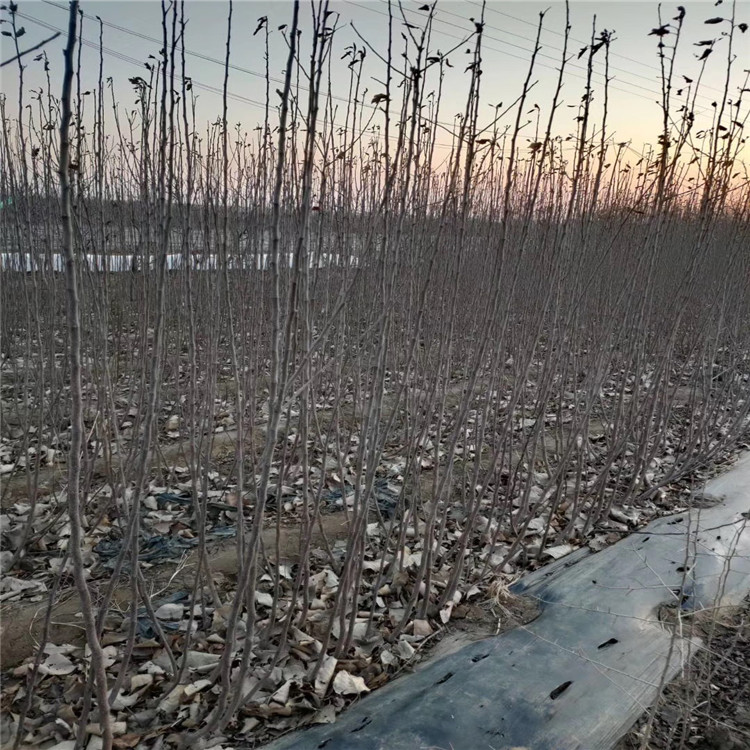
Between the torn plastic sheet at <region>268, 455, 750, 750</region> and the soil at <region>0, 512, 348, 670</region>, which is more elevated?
the torn plastic sheet at <region>268, 455, 750, 750</region>

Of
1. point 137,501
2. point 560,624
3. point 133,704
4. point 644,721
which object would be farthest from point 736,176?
point 133,704

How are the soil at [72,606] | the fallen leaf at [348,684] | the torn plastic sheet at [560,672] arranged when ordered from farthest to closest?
1. the soil at [72,606]
2. the fallen leaf at [348,684]
3. the torn plastic sheet at [560,672]

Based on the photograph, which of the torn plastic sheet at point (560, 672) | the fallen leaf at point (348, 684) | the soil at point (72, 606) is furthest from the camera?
the soil at point (72, 606)

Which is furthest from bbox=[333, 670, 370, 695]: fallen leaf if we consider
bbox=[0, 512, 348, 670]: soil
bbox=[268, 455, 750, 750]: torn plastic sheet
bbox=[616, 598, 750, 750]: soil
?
bbox=[616, 598, 750, 750]: soil

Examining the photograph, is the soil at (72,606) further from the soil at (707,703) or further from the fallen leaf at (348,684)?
the soil at (707,703)

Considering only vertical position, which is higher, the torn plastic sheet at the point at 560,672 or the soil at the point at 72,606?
the torn plastic sheet at the point at 560,672

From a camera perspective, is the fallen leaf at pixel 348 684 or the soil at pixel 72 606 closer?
the fallen leaf at pixel 348 684

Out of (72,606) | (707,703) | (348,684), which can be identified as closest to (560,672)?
(707,703)

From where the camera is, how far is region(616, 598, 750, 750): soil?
138 centimetres

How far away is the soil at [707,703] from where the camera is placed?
4.54 ft

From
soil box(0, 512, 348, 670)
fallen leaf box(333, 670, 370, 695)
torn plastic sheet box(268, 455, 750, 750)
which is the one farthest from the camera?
soil box(0, 512, 348, 670)

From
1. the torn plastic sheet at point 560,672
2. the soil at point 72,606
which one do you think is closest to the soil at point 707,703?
the torn plastic sheet at point 560,672

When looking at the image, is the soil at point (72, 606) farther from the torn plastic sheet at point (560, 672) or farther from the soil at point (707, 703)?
the soil at point (707, 703)

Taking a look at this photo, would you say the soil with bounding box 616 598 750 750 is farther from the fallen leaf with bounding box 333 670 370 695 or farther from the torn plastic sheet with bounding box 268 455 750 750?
the fallen leaf with bounding box 333 670 370 695
